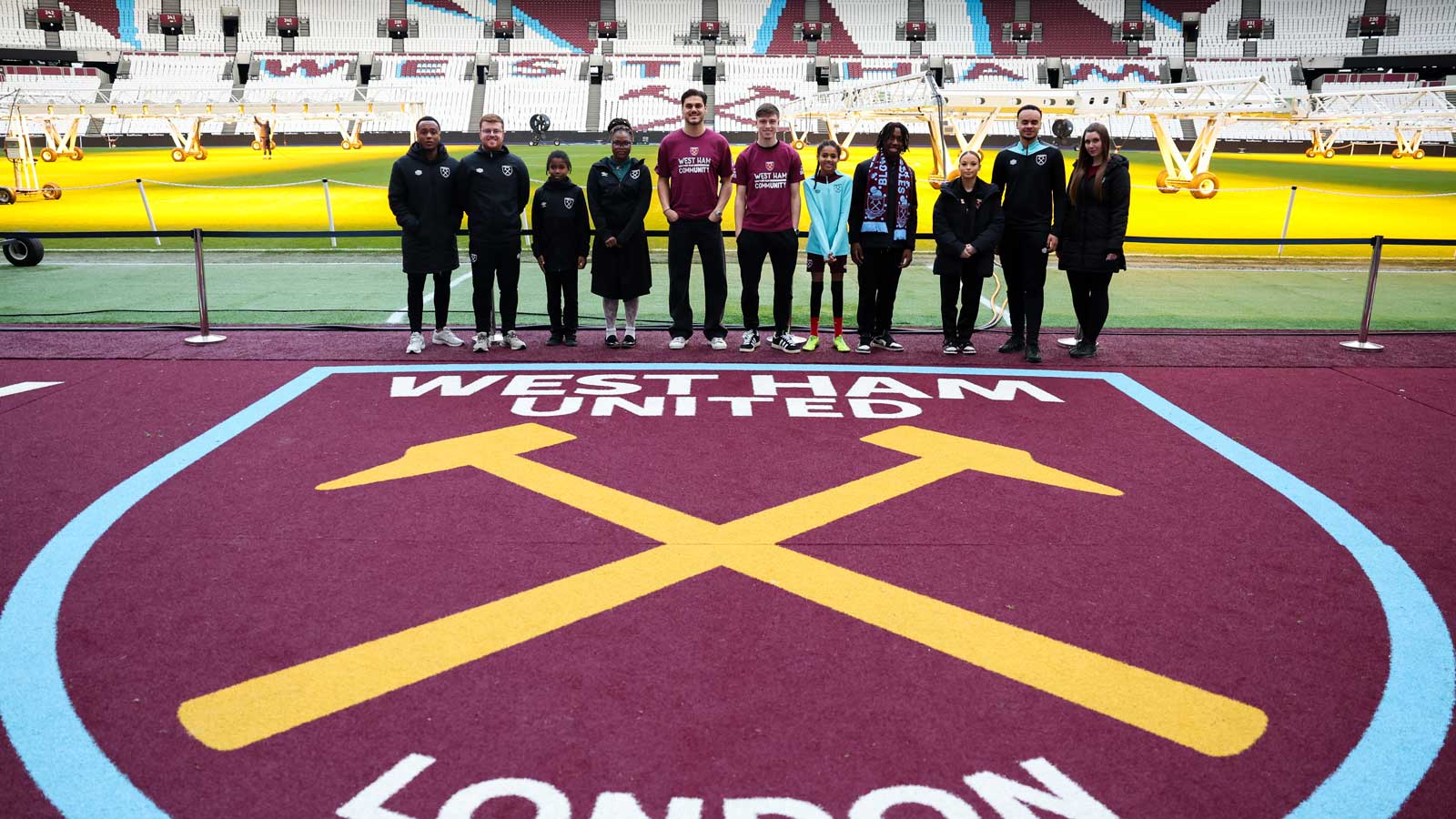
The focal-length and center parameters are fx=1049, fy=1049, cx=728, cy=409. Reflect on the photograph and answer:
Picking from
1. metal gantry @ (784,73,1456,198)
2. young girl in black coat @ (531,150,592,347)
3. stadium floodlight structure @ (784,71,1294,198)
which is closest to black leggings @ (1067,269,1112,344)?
young girl in black coat @ (531,150,592,347)

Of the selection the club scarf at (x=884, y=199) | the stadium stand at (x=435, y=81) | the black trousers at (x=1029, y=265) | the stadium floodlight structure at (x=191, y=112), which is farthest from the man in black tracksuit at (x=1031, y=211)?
the stadium stand at (x=435, y=81)

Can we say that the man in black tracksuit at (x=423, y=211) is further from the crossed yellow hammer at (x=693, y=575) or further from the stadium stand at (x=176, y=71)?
the stadium stand at (x=176, y=71)

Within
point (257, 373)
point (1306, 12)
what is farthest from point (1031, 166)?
point (1306, 12)

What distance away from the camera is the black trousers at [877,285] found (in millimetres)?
7852

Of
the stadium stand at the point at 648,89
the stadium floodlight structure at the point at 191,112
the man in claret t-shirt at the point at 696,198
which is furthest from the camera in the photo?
the stadium stand at the point at 648,89

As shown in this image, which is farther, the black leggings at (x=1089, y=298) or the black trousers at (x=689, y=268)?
the black trousers at (x=689, y=268)

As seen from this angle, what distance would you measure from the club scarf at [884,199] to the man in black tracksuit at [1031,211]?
2.10ft

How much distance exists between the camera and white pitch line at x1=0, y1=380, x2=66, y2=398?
6.66 m

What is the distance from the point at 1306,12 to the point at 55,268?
219ft

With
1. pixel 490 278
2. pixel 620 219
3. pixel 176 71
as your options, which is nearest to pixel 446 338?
pixel 490 278

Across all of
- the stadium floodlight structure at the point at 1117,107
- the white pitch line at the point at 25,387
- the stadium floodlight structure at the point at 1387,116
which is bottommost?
the white pitch line at the point at 25,387

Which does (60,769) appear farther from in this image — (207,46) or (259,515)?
(207,46)

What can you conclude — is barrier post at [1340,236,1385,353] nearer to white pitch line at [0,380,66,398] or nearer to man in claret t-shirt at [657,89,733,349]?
man in claret t-shirt at [657,89,733,349]

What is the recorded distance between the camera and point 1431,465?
534cm
